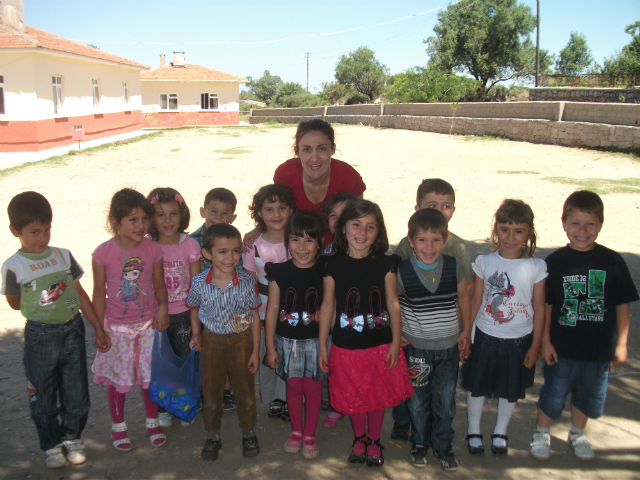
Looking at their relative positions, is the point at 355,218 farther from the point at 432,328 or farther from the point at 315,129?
the point at 315,129

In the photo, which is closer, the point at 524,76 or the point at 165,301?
the point at 165,301

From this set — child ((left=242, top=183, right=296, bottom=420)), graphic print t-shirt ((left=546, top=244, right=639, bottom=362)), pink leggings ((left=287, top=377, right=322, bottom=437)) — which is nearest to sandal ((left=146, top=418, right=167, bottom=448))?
child ((left=242, top=183, right=296, bottom=420))

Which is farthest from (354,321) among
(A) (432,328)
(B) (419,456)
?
(B) (419,456)

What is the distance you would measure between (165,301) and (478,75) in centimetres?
4259

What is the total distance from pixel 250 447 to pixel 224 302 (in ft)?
2.58

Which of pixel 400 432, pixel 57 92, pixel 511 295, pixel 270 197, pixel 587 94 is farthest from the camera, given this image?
pixel 587 94

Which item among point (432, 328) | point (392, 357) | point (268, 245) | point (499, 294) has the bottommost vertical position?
point (392, 357)

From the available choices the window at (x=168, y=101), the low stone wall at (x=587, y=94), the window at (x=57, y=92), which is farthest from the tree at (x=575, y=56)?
the window at (x=57, y=92)

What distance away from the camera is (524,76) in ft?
135

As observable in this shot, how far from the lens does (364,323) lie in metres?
2.52

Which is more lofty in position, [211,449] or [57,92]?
[57,92]

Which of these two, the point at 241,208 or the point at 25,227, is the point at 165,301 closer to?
the point at 25,227

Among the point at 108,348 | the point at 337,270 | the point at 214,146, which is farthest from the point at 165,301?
the point at 214,146

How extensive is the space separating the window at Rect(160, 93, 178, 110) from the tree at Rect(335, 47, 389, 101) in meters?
23.2
